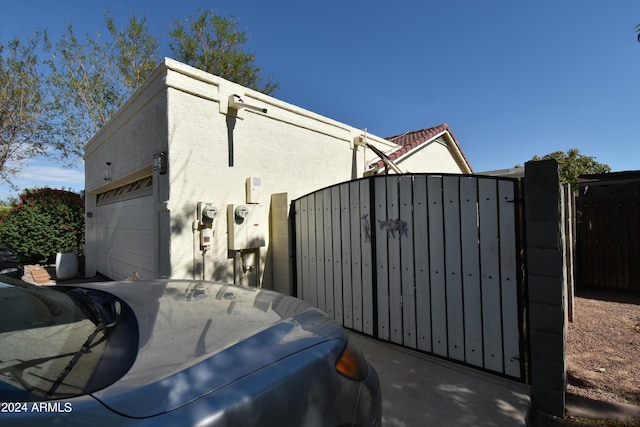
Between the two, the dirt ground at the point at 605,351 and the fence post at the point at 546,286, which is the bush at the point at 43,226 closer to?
the fence post at the point at 546,286

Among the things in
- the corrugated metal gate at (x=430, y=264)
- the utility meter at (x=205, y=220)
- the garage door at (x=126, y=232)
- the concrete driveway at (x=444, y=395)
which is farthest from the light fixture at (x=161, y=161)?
the concrete driveway at (x=444, y=395)

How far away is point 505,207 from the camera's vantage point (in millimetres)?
2828

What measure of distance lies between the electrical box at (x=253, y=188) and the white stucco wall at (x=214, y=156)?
0.11 m

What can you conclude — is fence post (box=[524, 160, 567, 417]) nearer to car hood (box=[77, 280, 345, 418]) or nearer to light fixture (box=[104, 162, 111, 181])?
car hood (box=[77, 280, 345, 418])

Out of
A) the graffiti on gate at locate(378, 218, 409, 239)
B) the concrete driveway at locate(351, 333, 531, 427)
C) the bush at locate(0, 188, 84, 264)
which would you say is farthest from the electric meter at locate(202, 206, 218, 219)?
the bush at locate(0, 188, 84, 264)

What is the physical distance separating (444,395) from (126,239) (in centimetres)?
618

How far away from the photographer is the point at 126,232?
6141 mm

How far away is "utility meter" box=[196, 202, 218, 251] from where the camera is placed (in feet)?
14.1

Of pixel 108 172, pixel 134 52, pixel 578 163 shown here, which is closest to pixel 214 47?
pixel 134 52

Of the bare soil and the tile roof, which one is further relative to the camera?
the tile roof

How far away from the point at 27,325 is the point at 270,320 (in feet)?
3.65

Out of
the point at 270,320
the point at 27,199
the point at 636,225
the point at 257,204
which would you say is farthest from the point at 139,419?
the point at 27,199

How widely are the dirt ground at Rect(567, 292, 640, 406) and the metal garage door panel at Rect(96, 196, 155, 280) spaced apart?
5.73m

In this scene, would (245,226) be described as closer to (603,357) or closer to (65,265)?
(603,357)
